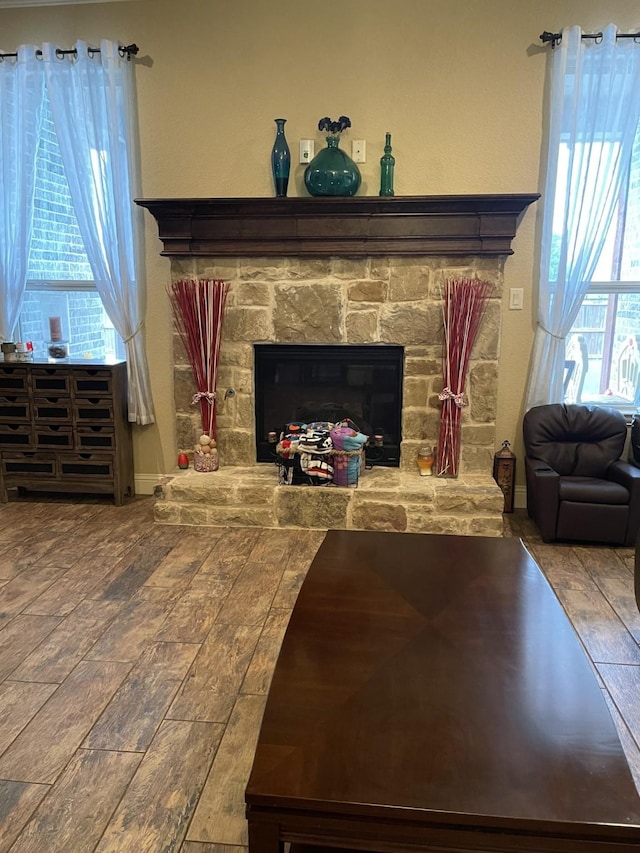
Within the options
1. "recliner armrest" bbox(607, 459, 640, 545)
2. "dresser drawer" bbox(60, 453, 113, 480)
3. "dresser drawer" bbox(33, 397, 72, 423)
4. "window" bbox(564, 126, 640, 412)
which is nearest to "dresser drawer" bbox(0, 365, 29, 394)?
"dresser drawer" bbox(33, 397, 72, 423)

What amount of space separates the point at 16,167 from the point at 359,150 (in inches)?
83.4

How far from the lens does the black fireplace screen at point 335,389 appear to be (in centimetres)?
384

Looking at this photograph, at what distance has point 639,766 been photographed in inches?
69.8

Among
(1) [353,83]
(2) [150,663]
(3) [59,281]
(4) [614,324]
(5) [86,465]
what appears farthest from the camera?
(3) [59,281]

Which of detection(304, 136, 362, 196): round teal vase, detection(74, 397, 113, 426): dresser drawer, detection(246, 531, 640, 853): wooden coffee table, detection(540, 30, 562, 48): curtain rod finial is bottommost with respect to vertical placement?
detection(246, 531, 640, 853): wooden coffee table

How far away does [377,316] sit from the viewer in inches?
146

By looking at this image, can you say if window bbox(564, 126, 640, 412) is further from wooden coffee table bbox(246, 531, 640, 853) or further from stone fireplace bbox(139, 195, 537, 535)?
wooden coffee table bbox(246, 531, 640, 853)

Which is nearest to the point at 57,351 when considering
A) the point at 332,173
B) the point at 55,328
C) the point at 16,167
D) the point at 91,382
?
the point at 55,328

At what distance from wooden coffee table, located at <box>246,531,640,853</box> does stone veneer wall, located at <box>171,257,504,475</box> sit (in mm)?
1934

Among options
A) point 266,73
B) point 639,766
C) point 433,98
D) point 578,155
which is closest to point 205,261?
point 266,73

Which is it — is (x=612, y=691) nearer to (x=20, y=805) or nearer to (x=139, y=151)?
(x=20, y=805)

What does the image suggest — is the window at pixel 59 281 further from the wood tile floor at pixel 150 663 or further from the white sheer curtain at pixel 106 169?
Result: the wood tile floor at pixel 150 663

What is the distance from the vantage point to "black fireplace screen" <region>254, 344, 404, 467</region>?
3.84m

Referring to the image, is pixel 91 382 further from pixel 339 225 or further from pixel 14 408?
pixel 339 225
